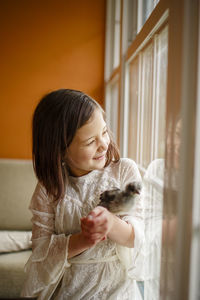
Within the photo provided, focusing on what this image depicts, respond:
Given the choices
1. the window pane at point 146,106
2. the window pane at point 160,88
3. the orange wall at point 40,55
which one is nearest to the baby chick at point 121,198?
the window pane at point 160,88

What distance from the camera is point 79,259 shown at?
37.2 inches

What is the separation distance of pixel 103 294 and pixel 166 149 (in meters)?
0.47

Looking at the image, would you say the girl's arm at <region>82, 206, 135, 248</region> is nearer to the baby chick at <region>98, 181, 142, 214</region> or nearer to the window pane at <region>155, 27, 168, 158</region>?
the baby chick at <region>98, 181, 142, 214</region>

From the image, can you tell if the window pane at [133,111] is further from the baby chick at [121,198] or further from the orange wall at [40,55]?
the orange wall at [40,55]

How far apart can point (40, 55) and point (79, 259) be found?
8.10 ft

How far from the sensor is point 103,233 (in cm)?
74

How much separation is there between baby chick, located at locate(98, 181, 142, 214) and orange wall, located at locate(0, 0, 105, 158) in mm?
2423

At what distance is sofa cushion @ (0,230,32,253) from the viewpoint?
88.4 inches

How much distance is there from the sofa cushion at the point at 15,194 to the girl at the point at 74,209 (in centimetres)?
165

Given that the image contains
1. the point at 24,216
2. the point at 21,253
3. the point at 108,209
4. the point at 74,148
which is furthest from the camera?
the point at 24,216

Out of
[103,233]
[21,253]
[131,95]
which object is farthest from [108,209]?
[21,253]

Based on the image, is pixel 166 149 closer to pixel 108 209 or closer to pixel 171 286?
pixel 108 209

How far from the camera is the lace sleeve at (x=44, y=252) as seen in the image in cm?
90

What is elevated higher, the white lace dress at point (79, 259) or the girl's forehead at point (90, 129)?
the girl's forehead at point (90, 129)
